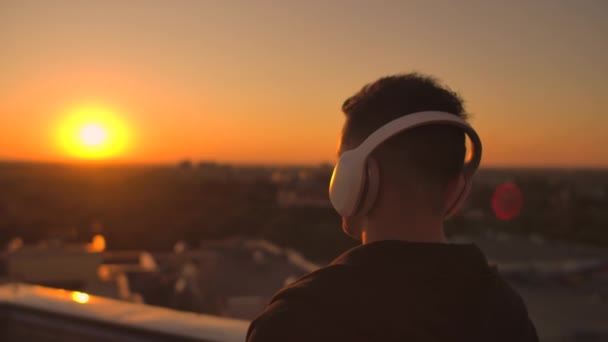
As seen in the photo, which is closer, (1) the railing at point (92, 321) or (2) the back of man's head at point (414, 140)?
(2) the back of man's head at point (414, 140)

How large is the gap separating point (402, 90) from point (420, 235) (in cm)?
20

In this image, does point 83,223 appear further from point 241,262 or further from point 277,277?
point 277,277

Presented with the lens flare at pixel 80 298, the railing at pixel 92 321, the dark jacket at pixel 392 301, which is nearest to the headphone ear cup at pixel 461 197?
the dark jacket at pixel 392 301

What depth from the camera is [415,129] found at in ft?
2.34

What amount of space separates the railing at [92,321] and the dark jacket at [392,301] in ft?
3.20

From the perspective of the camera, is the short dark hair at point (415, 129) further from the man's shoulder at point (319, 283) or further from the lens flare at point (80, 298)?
the lens flare at point (80, 298)

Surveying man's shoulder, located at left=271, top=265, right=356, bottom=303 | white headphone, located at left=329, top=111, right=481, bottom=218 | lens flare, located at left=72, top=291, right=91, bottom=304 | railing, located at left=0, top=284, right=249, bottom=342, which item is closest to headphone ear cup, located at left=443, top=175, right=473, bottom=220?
white headphone, located at left=329, top=111, right=481, bottom=218

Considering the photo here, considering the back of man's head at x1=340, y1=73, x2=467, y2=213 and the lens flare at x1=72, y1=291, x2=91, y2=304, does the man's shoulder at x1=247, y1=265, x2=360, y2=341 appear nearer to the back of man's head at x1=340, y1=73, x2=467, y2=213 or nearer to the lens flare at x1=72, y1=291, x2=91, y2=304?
the back of man's head at x1=340, y1=73, x2=467, y2=213

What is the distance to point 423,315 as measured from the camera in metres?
0.63

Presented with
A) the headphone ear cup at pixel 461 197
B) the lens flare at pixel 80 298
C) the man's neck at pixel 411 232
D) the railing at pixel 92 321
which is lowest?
the railing at pixel 92 321

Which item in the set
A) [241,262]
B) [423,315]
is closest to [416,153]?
[423,315]

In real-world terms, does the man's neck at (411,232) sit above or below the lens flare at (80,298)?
above

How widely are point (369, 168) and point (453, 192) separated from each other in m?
0.14

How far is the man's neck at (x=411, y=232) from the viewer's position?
732 mm
